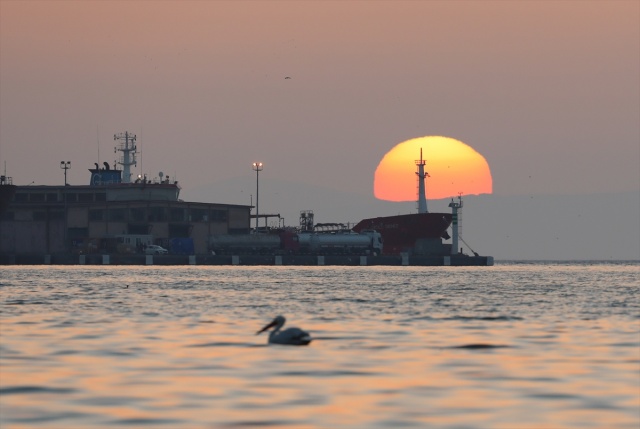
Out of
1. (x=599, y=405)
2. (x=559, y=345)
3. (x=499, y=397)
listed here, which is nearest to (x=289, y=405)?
(x=499, y=397)

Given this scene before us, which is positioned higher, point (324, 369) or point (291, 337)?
point (291, 337)

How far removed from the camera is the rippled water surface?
20.4m

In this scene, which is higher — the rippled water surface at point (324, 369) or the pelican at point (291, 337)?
the pelican at point (291, 337)

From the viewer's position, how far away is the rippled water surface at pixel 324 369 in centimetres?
2042

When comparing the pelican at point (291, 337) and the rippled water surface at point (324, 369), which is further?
the pelican at point (291, 337)

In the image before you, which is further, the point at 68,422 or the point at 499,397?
the point at 499,397

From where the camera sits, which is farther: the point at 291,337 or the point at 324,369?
the point at 291,337

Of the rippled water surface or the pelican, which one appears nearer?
the rippled water surface

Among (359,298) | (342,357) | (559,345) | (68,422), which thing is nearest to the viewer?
(68,422)

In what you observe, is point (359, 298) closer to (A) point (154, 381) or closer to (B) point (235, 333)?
(B) point (235, 333)

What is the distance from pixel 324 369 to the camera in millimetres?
27438

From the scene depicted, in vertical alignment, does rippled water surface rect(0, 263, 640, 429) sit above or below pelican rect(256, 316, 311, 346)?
below

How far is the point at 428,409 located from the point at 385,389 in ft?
9.22

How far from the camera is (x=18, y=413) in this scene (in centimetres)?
2061
